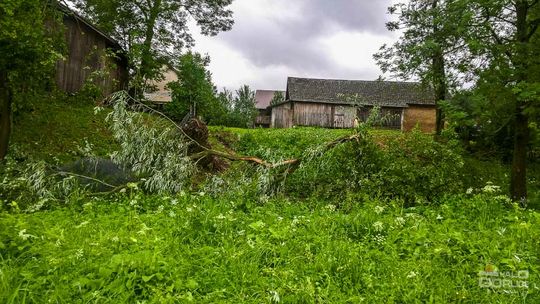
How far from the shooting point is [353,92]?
134 feet

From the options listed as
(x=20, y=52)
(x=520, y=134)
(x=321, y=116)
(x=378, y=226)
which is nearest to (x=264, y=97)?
(x=321, y=116)

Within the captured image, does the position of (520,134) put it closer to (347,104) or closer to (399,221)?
(399,221)

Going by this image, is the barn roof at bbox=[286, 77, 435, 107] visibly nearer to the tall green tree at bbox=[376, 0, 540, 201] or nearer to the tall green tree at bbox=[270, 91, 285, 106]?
the tall green tree at bbox=[270, 91, 285, 106]

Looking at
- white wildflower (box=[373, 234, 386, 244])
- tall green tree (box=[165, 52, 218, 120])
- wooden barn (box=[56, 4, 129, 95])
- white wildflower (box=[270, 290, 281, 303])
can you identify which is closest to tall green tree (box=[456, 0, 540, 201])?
white wildflower (box=[373, 234, 386, 244])

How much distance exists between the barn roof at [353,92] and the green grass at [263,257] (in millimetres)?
33120

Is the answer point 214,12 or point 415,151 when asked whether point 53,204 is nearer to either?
point 415,151

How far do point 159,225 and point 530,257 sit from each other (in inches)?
174

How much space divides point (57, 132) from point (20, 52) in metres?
5.08

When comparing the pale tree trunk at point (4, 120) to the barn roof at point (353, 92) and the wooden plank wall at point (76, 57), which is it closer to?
the wooden plank wall at point (76, 57)

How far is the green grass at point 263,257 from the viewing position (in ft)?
11.2

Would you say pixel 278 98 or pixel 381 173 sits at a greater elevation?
pixel 278 98

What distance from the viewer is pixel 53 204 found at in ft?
23.1

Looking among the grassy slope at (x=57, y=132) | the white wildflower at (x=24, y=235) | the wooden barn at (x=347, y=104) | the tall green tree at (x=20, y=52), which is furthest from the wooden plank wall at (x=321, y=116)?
the white wildflower at (x=24, y=235)
